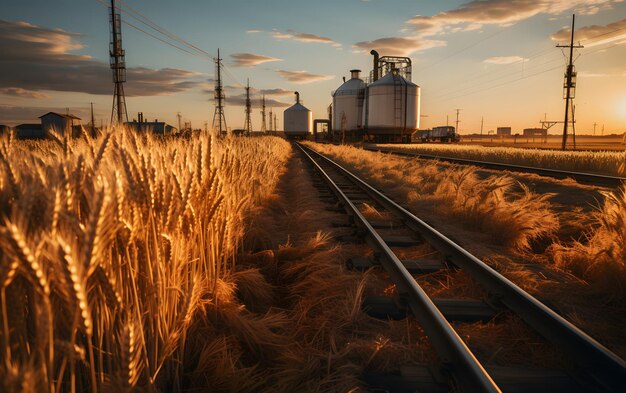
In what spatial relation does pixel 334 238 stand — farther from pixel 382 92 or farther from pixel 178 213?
pixel 382 92

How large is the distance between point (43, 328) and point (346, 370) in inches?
66.0

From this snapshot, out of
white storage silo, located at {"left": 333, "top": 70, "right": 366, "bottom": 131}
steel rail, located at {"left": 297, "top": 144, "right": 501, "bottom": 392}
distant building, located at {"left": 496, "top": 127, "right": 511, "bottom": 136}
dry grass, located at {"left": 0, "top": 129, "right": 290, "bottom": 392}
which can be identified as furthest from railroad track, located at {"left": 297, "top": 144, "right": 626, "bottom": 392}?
distant building, located at {"left": 496, "top": 127, "right": 511, "bottom": 136}

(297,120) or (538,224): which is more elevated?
(297,120)

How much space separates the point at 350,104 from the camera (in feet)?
173

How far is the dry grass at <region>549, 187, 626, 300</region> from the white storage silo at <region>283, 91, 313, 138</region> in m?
66.0

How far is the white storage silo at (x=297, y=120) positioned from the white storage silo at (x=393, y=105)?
25801 mm

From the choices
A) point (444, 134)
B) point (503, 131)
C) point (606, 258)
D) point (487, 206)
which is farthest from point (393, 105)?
point (503, 131)

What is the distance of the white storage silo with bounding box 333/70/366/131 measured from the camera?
52094mm

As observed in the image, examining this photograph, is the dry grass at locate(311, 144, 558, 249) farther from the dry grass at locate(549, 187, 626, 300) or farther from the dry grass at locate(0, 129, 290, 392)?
the dry grass at locate(0, 129, 290, 392)

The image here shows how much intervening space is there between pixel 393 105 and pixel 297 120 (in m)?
29.3

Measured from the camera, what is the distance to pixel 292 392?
2.08 m

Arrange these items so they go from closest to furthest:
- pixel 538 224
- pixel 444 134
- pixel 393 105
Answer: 1. pixel 538 224
2. pixel 393 105
3. pixel 444 134

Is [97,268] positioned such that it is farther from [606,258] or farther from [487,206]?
[487,206]

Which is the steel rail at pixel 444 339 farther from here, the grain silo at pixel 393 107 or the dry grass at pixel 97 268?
the grain silo at pixel 393 107
